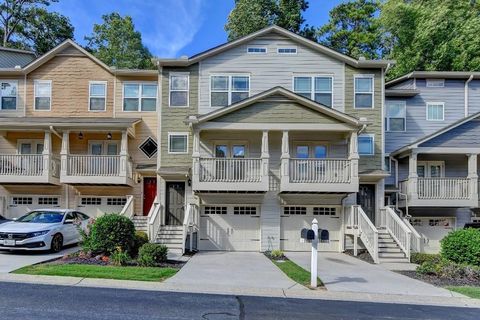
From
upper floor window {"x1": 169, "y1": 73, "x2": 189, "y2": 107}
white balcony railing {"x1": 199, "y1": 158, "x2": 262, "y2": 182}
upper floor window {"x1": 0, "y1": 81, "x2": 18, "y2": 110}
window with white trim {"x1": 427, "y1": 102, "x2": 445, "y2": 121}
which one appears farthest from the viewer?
window with white trim {"x1": 427, "y1": 102, "x2": 445, "y2": 121}

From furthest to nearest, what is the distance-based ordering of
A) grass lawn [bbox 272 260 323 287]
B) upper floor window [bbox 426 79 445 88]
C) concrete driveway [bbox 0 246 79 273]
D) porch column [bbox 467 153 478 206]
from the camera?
upper floor window [bbox 426 79 445 88] → porch column [bbox 467 153 478 206] → concrete driveway [bbox 0 246 79 273] → grass lawn [bbox 272 260 323 287]

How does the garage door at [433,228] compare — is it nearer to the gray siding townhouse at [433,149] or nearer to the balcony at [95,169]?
the gray siding townhouse at [433,149]

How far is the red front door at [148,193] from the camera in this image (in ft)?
64.6

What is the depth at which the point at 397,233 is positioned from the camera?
16.4 metres

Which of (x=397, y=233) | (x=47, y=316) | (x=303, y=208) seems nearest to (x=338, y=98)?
(x=303, y=208)

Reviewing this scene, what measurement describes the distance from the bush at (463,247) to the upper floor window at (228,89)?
1013cm

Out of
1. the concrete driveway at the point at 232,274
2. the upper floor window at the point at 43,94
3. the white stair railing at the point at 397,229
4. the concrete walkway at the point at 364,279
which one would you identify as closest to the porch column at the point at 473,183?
the white stair railing at the point at 397,229

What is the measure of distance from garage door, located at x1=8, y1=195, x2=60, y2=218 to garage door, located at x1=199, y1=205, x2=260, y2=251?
7402mm

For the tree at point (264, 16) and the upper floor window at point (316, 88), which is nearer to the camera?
the upper floor window at point (316, 88)

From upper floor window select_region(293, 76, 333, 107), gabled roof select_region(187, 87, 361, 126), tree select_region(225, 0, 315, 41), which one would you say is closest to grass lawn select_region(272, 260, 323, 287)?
gabled roof select_region(187, 87, 361, 126)

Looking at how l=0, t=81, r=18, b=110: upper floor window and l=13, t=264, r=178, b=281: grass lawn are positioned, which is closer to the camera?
l=13, t=264, r=178, b=281: grass lawn

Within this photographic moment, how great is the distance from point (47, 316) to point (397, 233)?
1360cm

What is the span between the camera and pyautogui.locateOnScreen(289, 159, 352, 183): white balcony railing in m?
16.6

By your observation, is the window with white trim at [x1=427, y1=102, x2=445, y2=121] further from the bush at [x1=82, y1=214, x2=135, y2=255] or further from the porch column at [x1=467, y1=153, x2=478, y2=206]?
the bush at [x1=82, y1=214, x2=135, y2=255]
